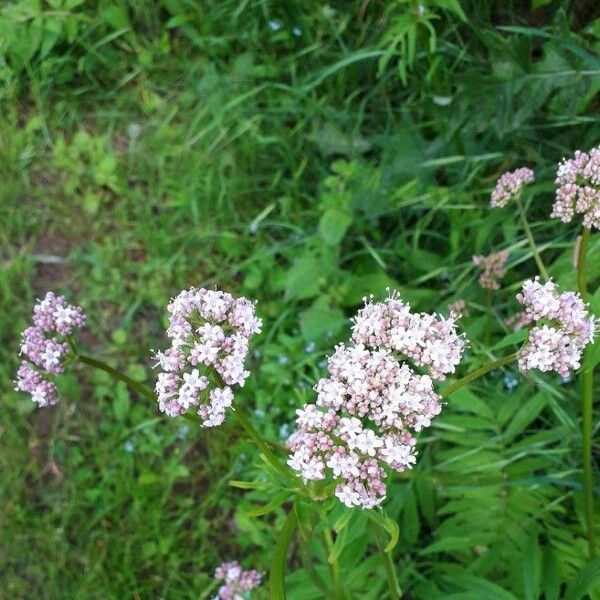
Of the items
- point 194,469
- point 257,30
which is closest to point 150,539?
point 194,469

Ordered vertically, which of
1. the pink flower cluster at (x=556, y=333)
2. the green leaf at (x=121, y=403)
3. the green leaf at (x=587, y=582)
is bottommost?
the green leaf at (x=587, y=582)

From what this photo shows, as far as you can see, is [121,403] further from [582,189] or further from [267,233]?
[582,189]

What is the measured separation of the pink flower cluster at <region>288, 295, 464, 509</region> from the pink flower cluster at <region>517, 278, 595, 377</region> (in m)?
0.22

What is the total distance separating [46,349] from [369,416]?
1.09 meters

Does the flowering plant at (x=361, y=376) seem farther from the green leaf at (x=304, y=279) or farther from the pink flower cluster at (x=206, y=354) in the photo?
the green leaf at (x=304, y=279)

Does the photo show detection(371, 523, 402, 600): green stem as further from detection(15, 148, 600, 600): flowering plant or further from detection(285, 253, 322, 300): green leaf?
detection(285, 253, 322, 300): green leaf

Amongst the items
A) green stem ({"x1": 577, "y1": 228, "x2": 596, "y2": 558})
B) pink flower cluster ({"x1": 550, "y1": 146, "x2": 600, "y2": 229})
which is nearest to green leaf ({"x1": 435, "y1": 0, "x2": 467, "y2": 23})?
pink flower cluster ({"x1": 550, "y1": 146, "x2": 600, "y2": 229})

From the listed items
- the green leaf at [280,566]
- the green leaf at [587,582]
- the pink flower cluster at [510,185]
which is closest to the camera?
the green leaf at [280,566]

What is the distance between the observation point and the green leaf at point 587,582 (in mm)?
2289

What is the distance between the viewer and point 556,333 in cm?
200

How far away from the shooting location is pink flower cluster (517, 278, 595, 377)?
78.2 inches

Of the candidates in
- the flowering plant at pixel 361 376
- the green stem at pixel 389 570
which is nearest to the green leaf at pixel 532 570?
the green stem at pixel 389 570

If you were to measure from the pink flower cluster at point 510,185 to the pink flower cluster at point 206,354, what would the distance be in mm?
1088

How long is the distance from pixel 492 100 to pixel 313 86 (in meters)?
1.03
